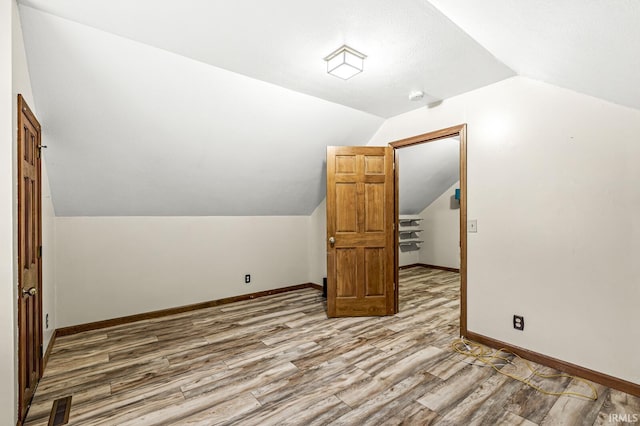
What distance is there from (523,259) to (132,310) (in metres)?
4.04

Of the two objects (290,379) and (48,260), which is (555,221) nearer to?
(290,379)

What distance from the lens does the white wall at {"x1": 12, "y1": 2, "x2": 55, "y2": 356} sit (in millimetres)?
1755

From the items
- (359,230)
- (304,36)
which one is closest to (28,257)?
(304,36)

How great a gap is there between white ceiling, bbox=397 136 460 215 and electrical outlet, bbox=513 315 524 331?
2.66m

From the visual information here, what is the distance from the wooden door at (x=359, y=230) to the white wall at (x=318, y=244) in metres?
1.20

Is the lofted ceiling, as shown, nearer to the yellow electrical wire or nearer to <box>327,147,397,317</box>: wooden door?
<box>327,147,397,317</box>: wooden door

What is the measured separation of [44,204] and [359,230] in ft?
9.85

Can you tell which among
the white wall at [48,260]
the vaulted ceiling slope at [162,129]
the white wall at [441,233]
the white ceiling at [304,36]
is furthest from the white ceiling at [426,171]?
the white wall at [48,260]

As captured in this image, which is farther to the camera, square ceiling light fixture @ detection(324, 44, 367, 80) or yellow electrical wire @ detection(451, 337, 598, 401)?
square ceiling light fixture @ detection(324, 44, 367, 80)

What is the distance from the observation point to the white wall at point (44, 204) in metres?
1.76

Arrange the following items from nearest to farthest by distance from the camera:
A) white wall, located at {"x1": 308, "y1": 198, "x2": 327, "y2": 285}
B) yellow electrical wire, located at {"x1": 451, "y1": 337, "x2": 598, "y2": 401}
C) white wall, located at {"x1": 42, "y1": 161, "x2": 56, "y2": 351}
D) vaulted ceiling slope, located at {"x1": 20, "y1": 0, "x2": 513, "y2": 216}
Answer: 1. vaulted ceiling slope, located at {"x1": 20, "y1": 0, "x2": 513, "y2": 216}
2. yellow electrical wire, located at {"x1": 451, "y1": 337, "x2": 598, "y2": 401}
3. white wall, located at {"x1": 42, "y1": 161, "x2": 56, "y2": 351}
4. white wall, located at {"x1": 308, "y1": 198, "x2": 327, "y2": 285}

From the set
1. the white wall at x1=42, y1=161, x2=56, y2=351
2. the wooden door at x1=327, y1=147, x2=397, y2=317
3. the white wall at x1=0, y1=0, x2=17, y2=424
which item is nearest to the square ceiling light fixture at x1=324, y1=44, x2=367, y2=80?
the wooden door at x1=327, y1=147, x2=397, y2=317

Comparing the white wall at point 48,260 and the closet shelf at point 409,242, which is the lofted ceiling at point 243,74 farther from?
the closet shelf at point 409,242

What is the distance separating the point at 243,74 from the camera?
2.66m
